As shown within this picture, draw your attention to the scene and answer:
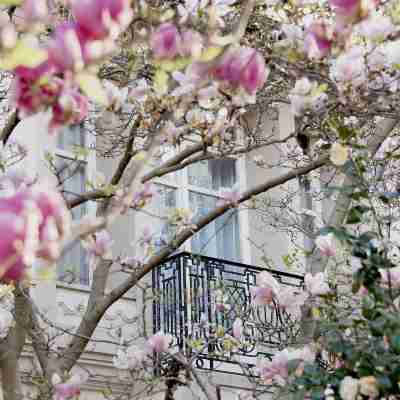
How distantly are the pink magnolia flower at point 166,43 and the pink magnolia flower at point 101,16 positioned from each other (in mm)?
611

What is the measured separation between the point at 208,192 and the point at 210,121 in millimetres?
7461

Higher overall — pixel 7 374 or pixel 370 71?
pixel 370 71

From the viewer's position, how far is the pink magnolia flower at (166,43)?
3.02 m

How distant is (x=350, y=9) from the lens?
325 cm

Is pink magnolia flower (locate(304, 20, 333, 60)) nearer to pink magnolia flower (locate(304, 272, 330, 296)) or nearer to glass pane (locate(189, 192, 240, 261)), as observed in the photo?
pink magnolia flower (locate(304, 272, 330, 296))

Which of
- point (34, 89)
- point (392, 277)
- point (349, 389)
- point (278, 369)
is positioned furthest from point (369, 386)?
point (34, 89)

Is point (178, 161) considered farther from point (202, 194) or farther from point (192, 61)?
point (202, 194)

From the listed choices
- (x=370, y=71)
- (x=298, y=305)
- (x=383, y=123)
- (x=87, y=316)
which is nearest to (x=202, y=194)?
(x=383, y=123)

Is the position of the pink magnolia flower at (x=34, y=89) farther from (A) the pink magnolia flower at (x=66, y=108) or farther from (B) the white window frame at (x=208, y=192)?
(B) the white window frame at (x=208, y=192)

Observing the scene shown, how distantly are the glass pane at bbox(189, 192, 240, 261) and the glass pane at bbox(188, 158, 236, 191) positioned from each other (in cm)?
18

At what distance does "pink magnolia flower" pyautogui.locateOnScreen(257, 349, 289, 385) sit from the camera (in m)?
5.38

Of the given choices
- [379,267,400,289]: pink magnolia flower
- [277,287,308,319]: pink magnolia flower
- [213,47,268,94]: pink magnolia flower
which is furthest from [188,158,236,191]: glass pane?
[213,47,268,94]: pink magnolia flower

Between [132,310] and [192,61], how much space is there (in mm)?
8377

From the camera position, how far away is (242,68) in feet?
10.6
